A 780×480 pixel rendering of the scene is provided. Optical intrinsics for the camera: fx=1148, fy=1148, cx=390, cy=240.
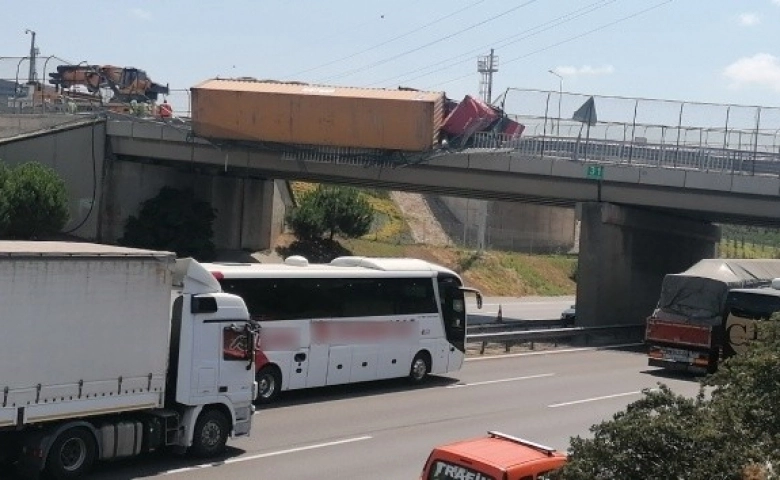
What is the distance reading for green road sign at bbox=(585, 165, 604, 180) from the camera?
1503 inches

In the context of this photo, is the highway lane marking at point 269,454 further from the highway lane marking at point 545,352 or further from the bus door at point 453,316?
the highway lane marking at point 545,352

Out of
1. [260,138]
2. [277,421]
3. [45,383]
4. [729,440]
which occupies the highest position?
[260,138]

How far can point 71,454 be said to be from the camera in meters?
13.9

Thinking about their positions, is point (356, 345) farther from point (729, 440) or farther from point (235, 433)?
point (729, 440)

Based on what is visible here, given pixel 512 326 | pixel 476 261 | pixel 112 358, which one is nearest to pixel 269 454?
pixel 112 358

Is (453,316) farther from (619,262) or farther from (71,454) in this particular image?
(619,262)

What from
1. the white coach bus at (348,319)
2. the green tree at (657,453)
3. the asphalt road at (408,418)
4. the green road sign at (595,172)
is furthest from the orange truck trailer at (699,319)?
the green tree at (657,453)

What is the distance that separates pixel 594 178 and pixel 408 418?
19861mm

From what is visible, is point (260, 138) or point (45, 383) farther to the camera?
point (260, 138)

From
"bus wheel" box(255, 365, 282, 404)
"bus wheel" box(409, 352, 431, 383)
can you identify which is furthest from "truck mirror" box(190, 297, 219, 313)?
"bus wheel" box(409, 352, 431, 383)

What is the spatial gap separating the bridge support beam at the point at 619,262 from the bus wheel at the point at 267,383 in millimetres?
19759

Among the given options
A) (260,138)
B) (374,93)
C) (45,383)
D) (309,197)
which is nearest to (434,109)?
(374,93)

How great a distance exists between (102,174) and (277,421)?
93.7 ft

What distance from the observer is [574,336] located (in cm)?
3531
